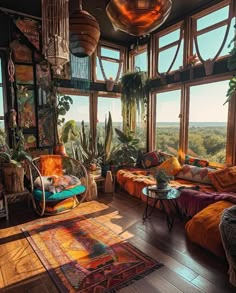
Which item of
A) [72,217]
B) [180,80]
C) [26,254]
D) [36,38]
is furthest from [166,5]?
[36,38]

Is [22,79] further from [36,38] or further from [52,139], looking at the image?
[52,139]

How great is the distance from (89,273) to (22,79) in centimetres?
349

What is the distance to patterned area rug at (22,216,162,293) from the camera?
6.32 feet

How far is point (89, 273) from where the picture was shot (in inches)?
79.7

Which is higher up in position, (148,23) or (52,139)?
(148,23)

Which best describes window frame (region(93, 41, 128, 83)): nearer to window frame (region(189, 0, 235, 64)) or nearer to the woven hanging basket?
window frame (region(189, 0, 235, 64))

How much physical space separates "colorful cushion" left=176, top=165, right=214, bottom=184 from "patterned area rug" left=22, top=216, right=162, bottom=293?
1853mm

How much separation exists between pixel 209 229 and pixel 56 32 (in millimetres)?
2639

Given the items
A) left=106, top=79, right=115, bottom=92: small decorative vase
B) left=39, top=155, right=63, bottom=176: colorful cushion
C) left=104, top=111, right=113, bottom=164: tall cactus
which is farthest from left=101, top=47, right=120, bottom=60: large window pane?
left=39, top=155, right=63, bottom=176: colorful cushion

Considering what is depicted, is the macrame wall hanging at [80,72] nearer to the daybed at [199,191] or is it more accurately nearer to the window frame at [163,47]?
the window frame at [163,47]

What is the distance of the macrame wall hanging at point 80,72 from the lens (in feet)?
15.2

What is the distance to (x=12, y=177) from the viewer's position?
3.31 metres

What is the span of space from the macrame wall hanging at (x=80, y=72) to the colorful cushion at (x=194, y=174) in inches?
109

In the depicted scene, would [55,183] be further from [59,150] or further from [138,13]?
[138,13]
